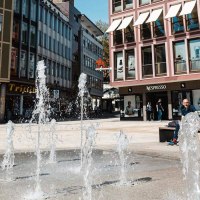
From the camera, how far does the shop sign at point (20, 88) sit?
34.5 meters

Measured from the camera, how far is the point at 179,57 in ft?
89.3

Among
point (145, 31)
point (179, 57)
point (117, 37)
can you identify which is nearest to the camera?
point (179, 57)

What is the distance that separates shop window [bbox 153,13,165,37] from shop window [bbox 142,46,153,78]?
5.20ft

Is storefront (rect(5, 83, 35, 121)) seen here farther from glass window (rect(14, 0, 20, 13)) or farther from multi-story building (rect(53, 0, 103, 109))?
multi-story building (rect(53, 0, 103, 109))

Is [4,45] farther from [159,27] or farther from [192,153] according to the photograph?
[192,153]

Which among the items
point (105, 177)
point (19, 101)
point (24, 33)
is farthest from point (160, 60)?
point (105, 177)

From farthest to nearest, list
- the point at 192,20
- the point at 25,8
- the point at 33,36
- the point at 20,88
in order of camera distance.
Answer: the point at 33,36
the point at 25,8
the point at 20,88
the point at 192,20

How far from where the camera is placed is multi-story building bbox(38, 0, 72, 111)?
140 ft

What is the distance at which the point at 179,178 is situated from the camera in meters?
5.45

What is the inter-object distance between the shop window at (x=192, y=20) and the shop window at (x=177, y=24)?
58 centimetres

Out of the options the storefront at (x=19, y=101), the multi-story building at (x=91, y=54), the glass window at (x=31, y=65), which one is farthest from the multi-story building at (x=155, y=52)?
the multi-story building at (x=91, y=54)

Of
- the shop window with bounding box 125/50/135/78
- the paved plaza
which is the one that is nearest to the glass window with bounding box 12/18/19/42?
the shop window with bounding box 125/50/135/78

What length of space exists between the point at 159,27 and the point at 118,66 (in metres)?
5.70

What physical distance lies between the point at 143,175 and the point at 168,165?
4.04ft
